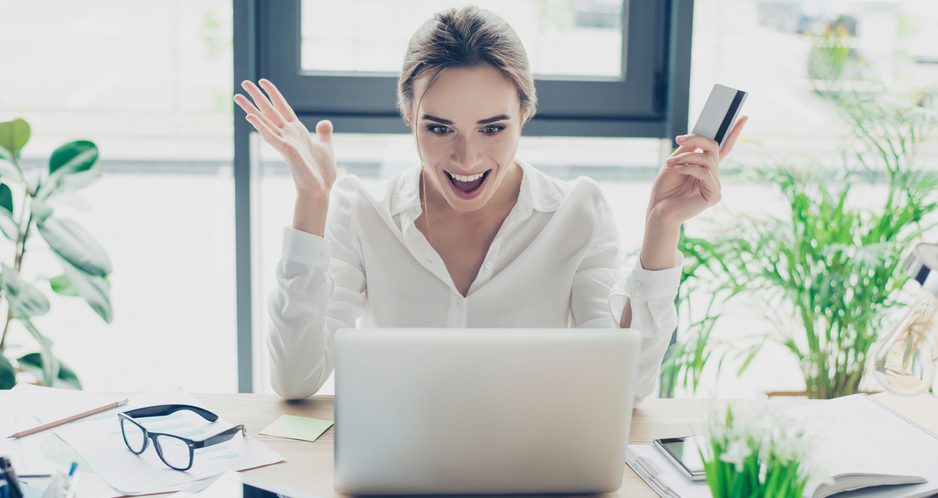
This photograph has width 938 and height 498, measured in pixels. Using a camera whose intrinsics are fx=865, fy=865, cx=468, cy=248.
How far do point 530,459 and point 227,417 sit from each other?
1.69 ft

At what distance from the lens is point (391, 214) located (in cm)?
169

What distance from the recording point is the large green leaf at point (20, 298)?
206 centimetres

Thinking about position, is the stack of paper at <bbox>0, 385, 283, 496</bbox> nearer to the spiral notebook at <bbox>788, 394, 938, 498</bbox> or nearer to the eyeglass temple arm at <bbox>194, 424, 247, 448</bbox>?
the eyeglass temple arm at <bbox>194, 424, 247, 448</bbox>

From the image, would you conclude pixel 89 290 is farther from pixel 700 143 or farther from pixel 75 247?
pixel 700 143

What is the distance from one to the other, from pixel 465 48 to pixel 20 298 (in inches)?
50.8

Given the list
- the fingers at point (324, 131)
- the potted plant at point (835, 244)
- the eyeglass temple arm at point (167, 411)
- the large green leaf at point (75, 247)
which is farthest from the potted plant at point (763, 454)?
the large green leaf at point (75, 247)

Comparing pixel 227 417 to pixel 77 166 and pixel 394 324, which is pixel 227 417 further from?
pixel 77 166

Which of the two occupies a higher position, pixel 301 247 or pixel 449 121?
pixel 449 121

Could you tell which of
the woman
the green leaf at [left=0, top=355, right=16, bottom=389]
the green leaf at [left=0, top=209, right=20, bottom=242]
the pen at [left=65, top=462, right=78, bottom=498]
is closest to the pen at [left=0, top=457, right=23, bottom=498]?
the pen at [left=65, top=462, right=78, bottom=498]

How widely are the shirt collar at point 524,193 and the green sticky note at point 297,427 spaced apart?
53cm

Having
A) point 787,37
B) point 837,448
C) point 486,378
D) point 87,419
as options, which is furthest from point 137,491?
point 787,37

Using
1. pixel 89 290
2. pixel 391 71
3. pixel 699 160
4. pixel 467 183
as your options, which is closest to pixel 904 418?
pixel 699 160

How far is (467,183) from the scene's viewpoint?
159cm

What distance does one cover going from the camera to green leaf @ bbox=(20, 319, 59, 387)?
2131mm
